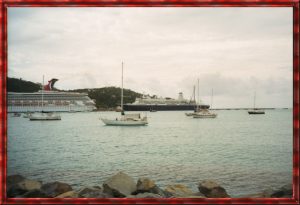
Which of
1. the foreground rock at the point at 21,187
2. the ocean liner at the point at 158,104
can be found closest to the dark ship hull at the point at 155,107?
the ocean liner at the point at 158,104

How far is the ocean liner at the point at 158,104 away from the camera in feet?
156

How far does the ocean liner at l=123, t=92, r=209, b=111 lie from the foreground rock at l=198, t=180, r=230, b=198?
42.2m

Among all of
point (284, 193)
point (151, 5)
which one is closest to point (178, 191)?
point (284, 193)

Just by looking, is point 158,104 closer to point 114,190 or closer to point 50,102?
point 50,102

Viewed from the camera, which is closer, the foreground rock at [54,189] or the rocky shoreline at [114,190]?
the rocky shoreline at [114,190]

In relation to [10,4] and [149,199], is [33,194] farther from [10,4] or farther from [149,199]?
[10,4]

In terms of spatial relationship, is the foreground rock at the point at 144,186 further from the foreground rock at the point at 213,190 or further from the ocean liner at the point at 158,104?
the ocean liner at the point at 158,104

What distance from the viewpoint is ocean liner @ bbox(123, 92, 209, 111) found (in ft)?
156

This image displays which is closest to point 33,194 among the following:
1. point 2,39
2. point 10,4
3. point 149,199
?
point 149,199

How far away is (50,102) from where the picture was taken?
36.4 m

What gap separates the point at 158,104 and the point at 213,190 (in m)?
44.7

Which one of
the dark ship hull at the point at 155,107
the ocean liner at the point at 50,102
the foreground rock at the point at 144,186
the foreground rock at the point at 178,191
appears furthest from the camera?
the dark ship hull at the point at 155,107

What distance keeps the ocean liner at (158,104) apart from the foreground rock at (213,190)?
42.2 metres

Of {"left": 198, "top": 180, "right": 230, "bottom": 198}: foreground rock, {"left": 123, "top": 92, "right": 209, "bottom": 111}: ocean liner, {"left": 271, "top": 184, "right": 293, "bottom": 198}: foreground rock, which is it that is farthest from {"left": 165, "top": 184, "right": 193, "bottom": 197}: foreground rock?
{"left": 123, "top": 92, "right": 209, "bottom": 111}: ocean liner
